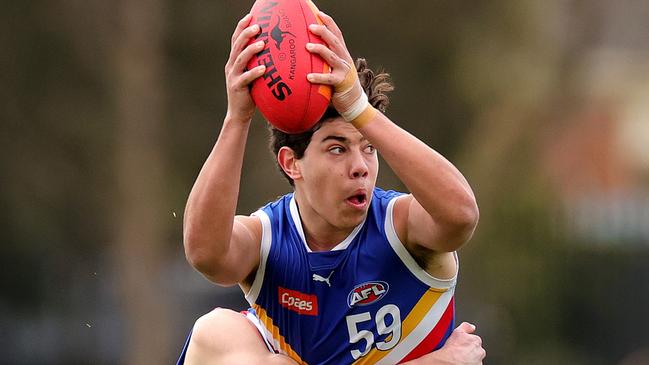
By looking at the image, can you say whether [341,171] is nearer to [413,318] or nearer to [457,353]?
[413,318]

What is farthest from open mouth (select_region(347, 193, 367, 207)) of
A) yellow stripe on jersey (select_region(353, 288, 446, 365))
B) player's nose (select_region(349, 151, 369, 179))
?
yellow stripe on jersey (select_region(353, 288, 446, 365))

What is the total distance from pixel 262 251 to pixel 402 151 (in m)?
1.17

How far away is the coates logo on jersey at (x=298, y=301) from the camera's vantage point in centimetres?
614

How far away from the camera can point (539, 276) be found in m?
20.5

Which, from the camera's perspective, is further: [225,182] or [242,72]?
[225,182]

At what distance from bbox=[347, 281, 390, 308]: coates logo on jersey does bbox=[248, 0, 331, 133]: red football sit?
104 cm

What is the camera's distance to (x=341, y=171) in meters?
5.81

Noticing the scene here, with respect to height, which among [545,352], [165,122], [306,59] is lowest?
[545,352]

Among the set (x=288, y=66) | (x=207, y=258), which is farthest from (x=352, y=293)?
(x=288, y=66)

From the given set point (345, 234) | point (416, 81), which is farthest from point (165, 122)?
point (345, 234)

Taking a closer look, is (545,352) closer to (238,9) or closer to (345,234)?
(238,9)

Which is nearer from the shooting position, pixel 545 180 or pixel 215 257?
pixel 215 257

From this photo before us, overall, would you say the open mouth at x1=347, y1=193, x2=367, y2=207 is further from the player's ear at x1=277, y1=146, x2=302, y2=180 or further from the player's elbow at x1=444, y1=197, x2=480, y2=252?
the player's elbow at x1=444, y1=197, x2=480, y2=252

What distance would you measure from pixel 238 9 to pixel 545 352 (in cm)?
721
